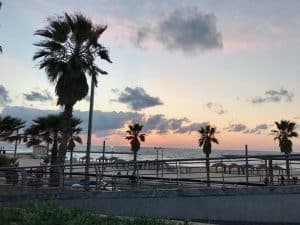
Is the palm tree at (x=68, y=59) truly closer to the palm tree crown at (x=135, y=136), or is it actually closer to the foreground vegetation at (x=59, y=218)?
the foreground vegetation at (x=59, y=218)

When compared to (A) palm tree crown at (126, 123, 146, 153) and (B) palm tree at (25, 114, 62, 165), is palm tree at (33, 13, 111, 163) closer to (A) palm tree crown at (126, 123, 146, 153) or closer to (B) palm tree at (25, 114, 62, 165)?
(B) palm tree at (25, 114, 62, 165)

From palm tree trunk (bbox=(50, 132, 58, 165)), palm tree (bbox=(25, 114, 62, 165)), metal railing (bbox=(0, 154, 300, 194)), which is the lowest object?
metal railing (bbox=(0, 154, 300, 194))

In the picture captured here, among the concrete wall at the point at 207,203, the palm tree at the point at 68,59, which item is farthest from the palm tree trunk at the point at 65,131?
the concrete wall at the point at 207,203

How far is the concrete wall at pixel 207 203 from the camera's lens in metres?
14.4

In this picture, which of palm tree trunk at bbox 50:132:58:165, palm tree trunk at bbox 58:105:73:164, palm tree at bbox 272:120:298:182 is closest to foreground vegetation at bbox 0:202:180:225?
palm tree trunk at bbox 58:105:73:164

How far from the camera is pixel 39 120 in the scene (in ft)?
137

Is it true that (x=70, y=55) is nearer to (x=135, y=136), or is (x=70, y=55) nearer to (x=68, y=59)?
(x=68, y=59)

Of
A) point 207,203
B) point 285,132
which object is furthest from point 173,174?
point 285,132

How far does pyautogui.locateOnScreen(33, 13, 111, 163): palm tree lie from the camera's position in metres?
27.8

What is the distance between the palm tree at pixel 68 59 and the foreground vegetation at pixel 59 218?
711 inches

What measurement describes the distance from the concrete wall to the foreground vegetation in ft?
15.5

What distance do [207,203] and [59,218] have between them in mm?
7328

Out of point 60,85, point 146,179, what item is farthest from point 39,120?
point 146,179

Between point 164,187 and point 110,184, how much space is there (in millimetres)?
2278
